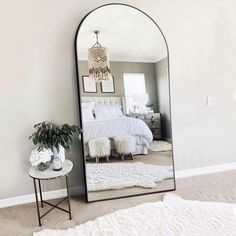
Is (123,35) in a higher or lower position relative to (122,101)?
higher

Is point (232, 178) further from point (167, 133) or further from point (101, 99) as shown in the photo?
point (101, 99)

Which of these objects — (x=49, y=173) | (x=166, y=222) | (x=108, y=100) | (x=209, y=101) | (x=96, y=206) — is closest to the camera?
(x=166, y=222)

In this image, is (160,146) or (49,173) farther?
(160,146)

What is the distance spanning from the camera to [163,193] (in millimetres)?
2584

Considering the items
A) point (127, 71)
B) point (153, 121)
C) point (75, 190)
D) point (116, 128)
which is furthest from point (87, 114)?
point (75, 190)

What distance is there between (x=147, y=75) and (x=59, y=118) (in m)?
1.05

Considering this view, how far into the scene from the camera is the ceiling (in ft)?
7.85

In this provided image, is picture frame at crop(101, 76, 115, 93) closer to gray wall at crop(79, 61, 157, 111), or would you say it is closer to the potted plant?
gray wall at crop(79, 61, 157, 111)

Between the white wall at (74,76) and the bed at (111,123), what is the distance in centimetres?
18

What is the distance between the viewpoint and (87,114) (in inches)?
95.8

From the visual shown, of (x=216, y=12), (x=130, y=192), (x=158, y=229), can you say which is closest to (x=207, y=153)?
(x=130, y=192)

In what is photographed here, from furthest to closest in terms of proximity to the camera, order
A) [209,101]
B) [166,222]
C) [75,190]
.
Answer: [209,101] < [75,190] < [166,222]

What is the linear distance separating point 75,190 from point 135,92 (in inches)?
49.4

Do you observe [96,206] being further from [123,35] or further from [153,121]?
[123,35]
